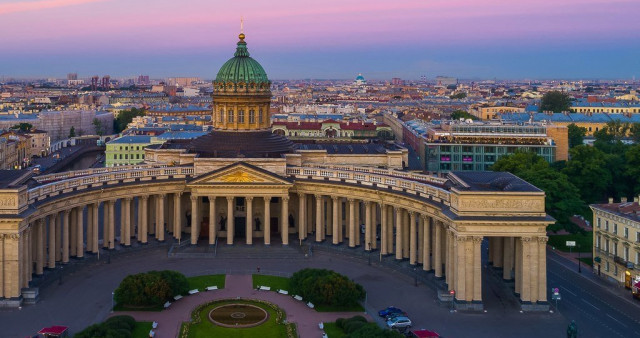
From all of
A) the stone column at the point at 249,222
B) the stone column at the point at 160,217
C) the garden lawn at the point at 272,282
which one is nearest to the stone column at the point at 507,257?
the garden lawn at the point at 272,282

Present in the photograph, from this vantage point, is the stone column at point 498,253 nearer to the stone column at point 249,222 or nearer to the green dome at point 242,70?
the stone column at point 249,222

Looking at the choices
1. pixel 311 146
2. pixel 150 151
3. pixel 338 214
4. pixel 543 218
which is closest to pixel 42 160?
pixel 150 151

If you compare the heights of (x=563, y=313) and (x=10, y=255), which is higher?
(x=10, y=255)

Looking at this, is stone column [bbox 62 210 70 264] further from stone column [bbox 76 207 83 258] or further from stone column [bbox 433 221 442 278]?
stone column [bbox 433 221 442 278]

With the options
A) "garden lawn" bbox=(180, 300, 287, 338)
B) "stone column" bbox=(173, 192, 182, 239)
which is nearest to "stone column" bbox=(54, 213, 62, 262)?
"stone column" bbox=(173, 192, 182, 239)

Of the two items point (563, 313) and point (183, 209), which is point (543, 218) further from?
point (183, 209)
